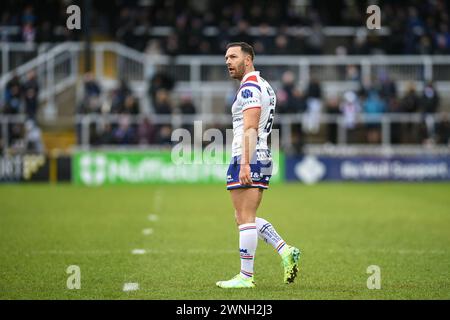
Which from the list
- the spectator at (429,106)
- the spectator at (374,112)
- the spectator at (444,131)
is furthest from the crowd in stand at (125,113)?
the spectator at (444,131)

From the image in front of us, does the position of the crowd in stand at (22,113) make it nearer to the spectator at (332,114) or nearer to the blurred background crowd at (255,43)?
the blurred background crowd at (255,43)

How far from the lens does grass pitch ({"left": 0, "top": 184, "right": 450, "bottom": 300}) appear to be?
9.02m

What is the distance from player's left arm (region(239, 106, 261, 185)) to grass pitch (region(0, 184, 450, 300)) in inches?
45.8

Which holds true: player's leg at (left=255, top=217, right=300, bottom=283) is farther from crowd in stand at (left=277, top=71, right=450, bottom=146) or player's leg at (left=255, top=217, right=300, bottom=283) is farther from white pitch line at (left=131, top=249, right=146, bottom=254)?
crowd in stand at (left=277, top=71, right=450, bottom=146)

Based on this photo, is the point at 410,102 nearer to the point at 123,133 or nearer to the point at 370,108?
the point at 370,108

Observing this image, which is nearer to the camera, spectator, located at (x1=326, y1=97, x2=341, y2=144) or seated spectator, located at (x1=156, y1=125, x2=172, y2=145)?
seated spectator, located at (x1=156, y1=125, x2=172, y2=145)

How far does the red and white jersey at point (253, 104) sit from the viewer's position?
29.2 feet

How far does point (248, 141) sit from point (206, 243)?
183 inches

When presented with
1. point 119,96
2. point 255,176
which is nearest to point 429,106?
point 119,96

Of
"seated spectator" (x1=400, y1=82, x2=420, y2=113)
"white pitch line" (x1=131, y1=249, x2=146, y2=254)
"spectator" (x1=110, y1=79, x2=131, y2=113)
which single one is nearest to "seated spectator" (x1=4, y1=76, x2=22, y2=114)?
"spectator" (x1=110, y1=79, x2=131, y2=113)

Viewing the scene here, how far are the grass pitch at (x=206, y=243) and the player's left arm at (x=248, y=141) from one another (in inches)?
45.8

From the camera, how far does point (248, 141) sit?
347 inches
